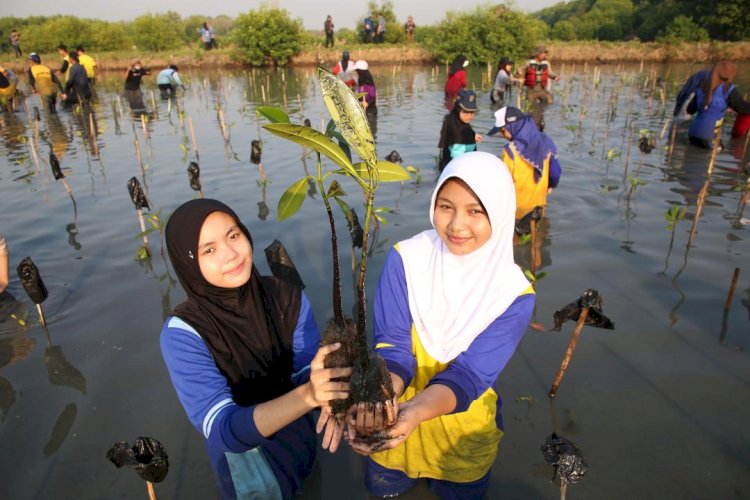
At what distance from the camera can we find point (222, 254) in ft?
5.30

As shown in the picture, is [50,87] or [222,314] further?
[50,87]

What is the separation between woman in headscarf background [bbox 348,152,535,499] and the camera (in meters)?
1.56

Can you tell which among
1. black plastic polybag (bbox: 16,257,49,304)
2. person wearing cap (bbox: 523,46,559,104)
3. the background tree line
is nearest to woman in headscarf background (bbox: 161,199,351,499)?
black plastic polybag (bbox: 16,257,49,304)

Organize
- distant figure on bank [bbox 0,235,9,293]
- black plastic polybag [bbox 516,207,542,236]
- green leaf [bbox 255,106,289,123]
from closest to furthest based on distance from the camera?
green leaf [bbox 255,106,289,123] → distant figure on bank [bbox 0,235,9,293] → black plastic polybag [bbox 516,207,542,236]

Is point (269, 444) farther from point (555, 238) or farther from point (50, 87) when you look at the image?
point (50, 87)

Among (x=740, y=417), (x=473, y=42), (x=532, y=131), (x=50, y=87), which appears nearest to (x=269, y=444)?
(x=740, y=417)

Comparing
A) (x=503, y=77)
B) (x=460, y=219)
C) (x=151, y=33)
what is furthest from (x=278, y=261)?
(x=151, y=33)

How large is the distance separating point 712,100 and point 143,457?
403 inches

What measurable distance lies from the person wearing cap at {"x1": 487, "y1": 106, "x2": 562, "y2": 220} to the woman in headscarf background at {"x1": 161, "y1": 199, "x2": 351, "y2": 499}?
364 cm

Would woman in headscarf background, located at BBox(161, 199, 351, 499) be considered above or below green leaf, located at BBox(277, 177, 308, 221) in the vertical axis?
below

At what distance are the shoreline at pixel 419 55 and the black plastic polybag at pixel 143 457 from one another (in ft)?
89.2

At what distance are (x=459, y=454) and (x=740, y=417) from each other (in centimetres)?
206

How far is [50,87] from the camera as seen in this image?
44.8ft

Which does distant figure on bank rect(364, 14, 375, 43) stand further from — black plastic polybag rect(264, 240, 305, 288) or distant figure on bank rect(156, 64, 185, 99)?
black plastic polybag rect(264, 240, 305, 288)
